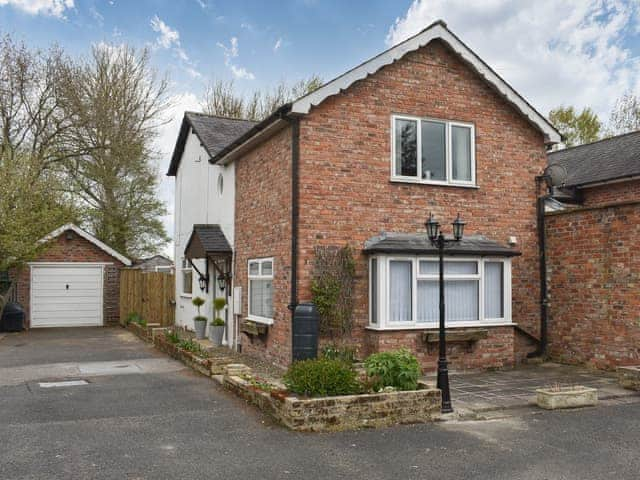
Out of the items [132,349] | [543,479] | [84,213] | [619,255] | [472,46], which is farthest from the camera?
[84,213]

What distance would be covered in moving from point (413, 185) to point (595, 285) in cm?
423

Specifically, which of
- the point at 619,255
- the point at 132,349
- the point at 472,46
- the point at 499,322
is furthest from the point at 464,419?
the point at 132,349

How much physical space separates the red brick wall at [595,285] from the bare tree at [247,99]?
23.9m

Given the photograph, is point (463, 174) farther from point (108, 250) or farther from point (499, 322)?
point (108, 250)

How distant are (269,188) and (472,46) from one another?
17.0ft

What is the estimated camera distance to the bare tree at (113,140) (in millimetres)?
27672

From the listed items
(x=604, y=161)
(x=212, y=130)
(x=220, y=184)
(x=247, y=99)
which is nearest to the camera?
(x=220, y=184)

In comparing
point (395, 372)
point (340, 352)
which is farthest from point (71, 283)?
point (395, 372)

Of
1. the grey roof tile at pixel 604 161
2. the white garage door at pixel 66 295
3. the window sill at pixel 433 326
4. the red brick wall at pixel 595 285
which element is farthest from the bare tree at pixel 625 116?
the white garage door at pixel 66 295

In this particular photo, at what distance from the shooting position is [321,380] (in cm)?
845

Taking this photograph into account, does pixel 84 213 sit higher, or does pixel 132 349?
pixel 84 213

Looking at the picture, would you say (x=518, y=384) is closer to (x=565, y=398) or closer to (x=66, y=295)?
(x=565, y=398)

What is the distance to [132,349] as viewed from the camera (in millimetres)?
16703

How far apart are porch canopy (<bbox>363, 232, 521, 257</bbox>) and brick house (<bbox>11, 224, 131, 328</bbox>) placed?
48.7 ft
